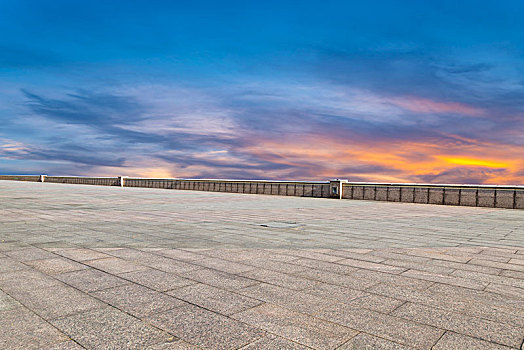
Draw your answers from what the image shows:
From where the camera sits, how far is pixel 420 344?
2758 mm

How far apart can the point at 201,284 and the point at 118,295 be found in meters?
0.86

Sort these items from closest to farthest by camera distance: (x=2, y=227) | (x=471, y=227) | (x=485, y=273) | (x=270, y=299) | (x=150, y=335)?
(x=150, y=335)
(x=270, y=299)
(x=485, y=273)
(x=2, y=227)
(x=471, y=227)

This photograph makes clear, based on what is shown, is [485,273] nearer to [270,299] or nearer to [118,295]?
[270,299]

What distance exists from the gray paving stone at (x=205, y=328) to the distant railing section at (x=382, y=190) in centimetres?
1645

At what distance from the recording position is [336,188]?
2078cm

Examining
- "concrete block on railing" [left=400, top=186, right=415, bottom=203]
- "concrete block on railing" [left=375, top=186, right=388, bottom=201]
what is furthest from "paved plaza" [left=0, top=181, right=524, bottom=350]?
"concrete block on railing" [left=375, top=186, right=388, bottom=201]

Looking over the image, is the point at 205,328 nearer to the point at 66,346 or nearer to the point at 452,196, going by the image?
the point at 66,346

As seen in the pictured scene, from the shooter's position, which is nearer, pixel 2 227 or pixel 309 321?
pixel 309 321

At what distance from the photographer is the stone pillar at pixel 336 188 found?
2067 cm

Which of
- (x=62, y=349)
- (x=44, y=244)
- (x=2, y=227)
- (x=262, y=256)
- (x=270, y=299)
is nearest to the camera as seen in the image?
(x=62, y=349)

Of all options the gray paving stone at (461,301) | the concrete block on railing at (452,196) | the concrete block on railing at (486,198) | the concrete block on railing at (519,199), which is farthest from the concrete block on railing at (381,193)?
the gray paving stone at (461,301)

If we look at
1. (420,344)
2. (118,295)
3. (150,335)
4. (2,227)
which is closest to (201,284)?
(118,295)

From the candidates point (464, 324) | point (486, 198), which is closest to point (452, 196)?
point (486, 198)

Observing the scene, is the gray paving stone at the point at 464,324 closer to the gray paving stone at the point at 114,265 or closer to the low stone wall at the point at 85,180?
the gray paving stone at the point at 114,265
